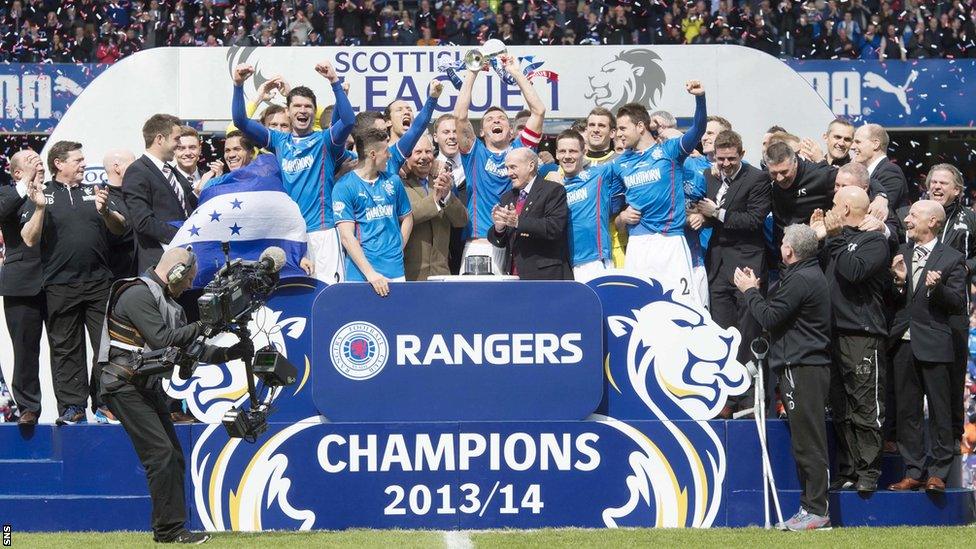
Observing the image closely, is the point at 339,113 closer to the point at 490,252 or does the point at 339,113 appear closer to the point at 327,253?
the point at 327,253

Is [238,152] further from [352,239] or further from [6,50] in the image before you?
[6,50]

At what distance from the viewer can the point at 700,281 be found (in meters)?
9.48

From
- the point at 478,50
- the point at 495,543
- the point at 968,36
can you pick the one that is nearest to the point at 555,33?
the point at 968,36

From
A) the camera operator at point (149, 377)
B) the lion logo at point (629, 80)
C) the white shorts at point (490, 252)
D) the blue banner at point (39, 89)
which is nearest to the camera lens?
the camera operator at point (149, 377)

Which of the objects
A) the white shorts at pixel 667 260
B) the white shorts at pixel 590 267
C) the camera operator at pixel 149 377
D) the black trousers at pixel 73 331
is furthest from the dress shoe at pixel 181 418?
the white shorts at pixel 667 260

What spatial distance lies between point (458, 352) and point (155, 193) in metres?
2.33

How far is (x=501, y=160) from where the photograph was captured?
32.1 ft

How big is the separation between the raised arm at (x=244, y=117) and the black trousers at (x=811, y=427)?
3.82m

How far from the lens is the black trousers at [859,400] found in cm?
816

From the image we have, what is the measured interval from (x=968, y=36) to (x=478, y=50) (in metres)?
12.3

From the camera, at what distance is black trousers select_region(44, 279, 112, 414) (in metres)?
8.90

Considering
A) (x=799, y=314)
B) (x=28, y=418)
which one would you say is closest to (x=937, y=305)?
(x=799, y=314)

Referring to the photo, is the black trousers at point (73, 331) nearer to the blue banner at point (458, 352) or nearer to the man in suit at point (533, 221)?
the blue banner at point (458, 352)

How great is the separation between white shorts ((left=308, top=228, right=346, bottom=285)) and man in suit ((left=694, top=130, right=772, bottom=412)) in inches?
95.6
